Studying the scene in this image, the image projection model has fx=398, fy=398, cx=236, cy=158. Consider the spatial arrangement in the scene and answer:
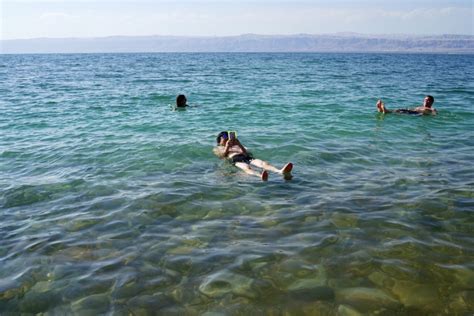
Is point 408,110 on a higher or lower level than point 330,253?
higher

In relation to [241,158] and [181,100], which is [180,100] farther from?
[241,158]

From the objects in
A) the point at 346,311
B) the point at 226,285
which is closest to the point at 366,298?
the point at 346,311

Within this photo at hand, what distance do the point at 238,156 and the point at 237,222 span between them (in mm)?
4399

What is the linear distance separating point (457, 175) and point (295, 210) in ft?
17.0

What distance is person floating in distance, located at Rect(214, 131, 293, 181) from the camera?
11.2 meters

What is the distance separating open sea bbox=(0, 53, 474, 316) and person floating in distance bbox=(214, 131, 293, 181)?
1.04ft

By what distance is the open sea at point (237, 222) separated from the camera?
5664 millimetres

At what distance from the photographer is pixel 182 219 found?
8.24 meters

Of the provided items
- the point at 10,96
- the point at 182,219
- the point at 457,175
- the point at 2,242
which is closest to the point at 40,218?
the point at 2,242

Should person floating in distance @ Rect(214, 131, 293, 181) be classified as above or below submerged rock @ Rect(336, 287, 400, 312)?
above

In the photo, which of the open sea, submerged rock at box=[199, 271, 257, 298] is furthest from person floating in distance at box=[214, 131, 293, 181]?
submerged rock at box=[199, 271, 257, 298]

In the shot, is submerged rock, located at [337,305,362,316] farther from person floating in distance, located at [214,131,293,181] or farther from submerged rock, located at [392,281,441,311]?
person floating in distance, located at [214,131,293,181]

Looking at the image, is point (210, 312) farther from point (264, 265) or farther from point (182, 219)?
point (182, 219)

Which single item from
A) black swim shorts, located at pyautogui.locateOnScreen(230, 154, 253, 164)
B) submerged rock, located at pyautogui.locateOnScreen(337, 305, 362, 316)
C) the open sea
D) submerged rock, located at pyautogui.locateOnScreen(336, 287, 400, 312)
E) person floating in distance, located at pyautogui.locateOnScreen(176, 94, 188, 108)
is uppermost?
person floating in distance, located at pyautogui.locateOnScreen(176, 94, 188, 108)
